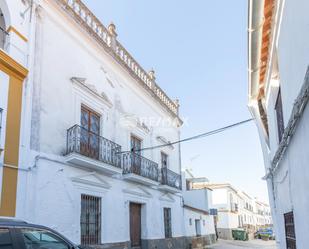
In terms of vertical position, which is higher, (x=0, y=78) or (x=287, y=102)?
(x=0, y=78)

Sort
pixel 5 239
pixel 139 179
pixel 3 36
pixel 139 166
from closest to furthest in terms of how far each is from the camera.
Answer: pixel 5 239
pixel 3 36
pixel 139 179
pixel 139 166

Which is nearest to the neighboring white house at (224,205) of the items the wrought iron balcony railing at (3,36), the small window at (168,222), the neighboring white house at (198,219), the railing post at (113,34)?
the neighboring white house at (198,219)

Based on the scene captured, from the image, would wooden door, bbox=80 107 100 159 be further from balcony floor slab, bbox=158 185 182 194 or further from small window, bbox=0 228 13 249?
small window, bbox=0 228 13 249

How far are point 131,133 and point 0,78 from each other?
22.2ft

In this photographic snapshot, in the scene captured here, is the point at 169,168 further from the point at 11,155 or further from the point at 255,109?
the point at 11,155

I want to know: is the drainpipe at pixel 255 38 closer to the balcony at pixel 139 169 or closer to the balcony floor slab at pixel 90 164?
the balcony floor slab at pixel 90 164

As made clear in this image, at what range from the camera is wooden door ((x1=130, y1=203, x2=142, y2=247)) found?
44.8ft

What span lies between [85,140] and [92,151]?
469 mm

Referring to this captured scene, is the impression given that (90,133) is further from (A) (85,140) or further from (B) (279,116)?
(B) (279,116)

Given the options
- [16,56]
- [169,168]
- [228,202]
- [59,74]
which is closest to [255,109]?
[59,74]

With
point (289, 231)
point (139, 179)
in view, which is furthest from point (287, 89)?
point (139, 179)

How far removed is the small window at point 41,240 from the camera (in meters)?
4.79

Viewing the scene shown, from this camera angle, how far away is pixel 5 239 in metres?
4.47

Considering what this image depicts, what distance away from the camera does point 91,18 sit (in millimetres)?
12555
